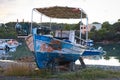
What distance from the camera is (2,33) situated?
129 metres

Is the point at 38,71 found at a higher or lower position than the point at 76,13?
lower

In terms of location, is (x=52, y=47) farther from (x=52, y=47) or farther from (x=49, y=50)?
(x=49, y=50)

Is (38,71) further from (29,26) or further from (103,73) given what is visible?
(29,26)

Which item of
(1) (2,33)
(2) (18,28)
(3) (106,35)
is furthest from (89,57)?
(3) (106,35)

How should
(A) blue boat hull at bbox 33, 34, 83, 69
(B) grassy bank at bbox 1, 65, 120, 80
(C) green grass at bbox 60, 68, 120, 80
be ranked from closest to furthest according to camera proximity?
(C) green grass at bbox 60, 68, 120, 80
(B) grassy bank at bbox 1, 65, 120, 80
(A) blue boat hull at bbox 33, 34, 83, 69

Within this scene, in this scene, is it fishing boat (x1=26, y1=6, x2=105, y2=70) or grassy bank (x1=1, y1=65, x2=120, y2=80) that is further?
fishing boat (x1=26, y1=6, x2=105, y2=70)

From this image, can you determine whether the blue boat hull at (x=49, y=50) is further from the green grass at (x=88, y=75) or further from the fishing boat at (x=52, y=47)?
the green grass at (x=88, y=75)

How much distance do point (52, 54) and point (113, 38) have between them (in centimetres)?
12806

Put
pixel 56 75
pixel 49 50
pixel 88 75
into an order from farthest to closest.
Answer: pixel 49 50
pixel 56 75
pixel 88 75

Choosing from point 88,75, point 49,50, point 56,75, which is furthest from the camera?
point 49,50

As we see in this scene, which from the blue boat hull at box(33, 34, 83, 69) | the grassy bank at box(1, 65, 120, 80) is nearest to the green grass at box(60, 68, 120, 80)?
the grassy bank at box(1, 65, 120, 80)

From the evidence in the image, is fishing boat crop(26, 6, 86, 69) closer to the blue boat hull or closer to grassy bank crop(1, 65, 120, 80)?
the blue boat hull

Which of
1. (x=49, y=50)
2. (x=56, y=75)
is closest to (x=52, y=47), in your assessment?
(x=49, y=50)

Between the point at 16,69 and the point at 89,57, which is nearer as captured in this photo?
the point at 16,69
